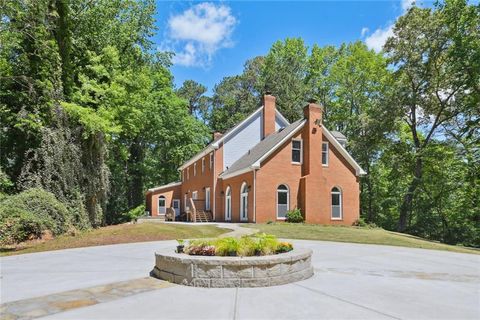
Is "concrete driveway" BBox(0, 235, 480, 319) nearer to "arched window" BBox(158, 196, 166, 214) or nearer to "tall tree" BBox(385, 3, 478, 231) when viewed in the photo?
"tall tree" BBox(385, 3, 478, 231)

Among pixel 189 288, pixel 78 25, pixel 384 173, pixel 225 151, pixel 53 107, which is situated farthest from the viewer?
pixel 384 173

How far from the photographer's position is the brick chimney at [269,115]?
3030 centimetres

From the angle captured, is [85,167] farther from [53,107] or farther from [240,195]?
[240,195]

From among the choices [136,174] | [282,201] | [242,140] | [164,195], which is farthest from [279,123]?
[136,174]

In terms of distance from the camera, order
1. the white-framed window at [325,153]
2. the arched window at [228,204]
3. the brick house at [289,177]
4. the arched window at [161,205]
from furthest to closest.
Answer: the arched window at [161,205] → the arched window at [228,204] → the white-framed window at [325,153] → the brick house at [289,177]

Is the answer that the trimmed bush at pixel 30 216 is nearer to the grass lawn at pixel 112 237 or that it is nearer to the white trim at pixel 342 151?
the grass lawn at pixel 112 237

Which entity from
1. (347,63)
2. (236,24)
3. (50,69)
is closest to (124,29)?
(236,24)

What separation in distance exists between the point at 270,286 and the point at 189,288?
1.41 metres

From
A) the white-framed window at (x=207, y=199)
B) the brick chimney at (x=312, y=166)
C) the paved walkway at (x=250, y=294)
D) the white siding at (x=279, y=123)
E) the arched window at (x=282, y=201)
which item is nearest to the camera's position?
the paved walkway at (x=250, y=294)

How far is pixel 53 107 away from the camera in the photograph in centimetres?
1789

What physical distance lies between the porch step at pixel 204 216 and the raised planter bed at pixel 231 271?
22637 millimetres

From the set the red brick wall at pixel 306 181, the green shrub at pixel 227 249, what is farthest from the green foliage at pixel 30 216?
the red brick wall at pixel 306 181

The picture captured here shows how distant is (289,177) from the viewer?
965 inches

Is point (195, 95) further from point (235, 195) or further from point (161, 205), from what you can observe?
point (235, 195)
